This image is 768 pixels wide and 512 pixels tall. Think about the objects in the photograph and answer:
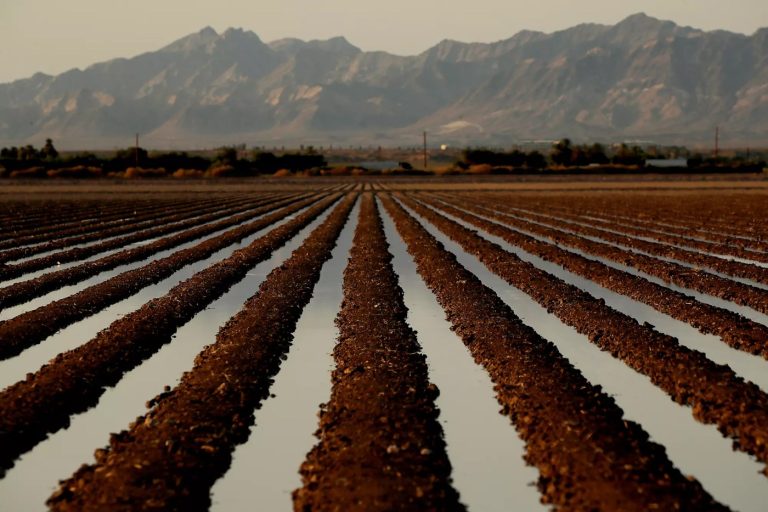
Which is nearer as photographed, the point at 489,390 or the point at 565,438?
the point at 565,438

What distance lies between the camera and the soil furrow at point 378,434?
22.9 feet

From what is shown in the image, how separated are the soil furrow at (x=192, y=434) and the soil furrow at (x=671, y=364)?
4292mm

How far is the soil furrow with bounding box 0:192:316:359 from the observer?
13.1 metres

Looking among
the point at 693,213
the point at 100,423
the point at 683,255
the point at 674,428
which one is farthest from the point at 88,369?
the point at 693,213

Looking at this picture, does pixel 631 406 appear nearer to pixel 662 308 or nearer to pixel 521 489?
pixel 521 489

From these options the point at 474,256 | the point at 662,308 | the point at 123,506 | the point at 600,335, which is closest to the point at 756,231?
the point at 474,256

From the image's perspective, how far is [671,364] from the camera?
10.9 metres

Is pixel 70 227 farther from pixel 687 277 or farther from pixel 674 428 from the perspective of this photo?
pixel 674 428

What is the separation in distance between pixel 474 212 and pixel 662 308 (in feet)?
96.4

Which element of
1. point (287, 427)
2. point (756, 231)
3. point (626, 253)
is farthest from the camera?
point (756, 231)

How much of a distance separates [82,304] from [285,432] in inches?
325

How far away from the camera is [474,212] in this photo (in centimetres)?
4469

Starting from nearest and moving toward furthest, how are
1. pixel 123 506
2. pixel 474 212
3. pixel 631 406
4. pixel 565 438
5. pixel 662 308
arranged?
pixel 123 506 → pixel 565 438 → pixel 631 406 → pixel 662 308 → pixel 474 212

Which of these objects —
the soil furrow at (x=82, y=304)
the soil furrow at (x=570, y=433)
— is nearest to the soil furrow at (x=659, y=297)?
the soil furrow at (x=570, y=433)
